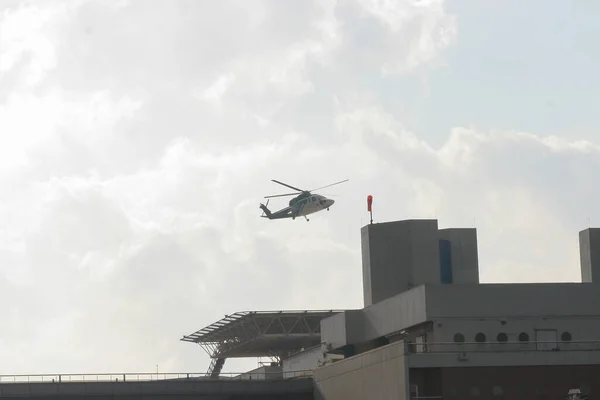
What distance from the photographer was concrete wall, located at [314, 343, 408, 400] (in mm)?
65562

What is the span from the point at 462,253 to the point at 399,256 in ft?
16.8

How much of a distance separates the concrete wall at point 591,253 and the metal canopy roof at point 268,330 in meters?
57.2

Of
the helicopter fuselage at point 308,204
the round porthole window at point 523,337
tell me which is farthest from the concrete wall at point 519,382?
the helicopter fuselage at point 308,204

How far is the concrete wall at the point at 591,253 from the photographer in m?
85.6

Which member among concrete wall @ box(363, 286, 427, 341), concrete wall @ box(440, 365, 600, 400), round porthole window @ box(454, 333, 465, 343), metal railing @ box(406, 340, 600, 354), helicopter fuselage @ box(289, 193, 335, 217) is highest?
helicopter fuselage @ box(289, 193, 335, 217)

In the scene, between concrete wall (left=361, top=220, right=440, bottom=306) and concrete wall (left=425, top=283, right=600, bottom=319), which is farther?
concrete wall (left=361, top=220, right=440, bottom=306)

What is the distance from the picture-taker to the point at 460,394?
217ft

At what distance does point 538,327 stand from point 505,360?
8.83m

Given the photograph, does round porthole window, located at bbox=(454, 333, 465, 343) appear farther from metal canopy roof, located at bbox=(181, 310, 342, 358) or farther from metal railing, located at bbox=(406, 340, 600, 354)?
metal canopy roof, located at bbox=(181, 310, 342, 358)

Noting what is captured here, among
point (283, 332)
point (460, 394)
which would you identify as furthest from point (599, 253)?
point (283, 332)

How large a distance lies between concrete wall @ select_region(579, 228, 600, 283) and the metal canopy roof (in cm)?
5715

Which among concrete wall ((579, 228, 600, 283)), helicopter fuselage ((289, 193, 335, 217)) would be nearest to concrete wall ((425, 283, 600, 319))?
concrete wall ((579, 228, 600, 283))

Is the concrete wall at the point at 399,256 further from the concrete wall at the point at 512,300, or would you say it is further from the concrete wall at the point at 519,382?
the concrete wall at the point at 519,382

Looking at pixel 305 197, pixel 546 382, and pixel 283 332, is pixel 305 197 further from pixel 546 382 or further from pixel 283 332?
pixel 546 382
